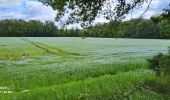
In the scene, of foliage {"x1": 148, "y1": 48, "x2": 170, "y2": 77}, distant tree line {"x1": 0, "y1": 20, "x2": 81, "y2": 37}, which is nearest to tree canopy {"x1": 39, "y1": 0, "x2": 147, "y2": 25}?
foliage {"x1": 148, "y1": 48, "x2": 170, "y2": 77}

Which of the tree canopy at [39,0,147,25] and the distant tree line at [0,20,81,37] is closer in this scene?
the tree canopy at [39,0,147,25]

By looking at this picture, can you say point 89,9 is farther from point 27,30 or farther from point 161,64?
point 27,30

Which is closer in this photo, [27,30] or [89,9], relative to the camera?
[89,9]

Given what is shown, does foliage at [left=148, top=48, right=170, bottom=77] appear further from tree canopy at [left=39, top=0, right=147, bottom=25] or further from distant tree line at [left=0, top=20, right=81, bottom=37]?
distant tree line at [left=0, top=20, right=81, bottom=37]

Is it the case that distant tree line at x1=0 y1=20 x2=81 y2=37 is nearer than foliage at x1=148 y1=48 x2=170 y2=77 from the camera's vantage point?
No

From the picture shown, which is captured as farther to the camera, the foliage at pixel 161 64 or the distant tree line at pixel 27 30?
the distant tree line at pixel 27 30

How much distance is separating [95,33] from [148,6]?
8.46 ft

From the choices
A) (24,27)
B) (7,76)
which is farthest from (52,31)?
(7,76)

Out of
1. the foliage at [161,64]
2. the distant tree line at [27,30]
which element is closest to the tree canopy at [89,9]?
the foliage at [161,64]

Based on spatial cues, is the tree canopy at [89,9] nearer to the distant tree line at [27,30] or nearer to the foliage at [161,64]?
the foliage at [161,64]

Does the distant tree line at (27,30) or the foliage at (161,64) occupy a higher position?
the foliage at (161,64)

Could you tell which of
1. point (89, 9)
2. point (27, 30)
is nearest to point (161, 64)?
point (89, 9)

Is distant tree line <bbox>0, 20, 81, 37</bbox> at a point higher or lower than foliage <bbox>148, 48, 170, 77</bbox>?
lower

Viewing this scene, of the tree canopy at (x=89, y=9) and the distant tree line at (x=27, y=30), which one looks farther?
the distant tree line at (x=27, y=30)
